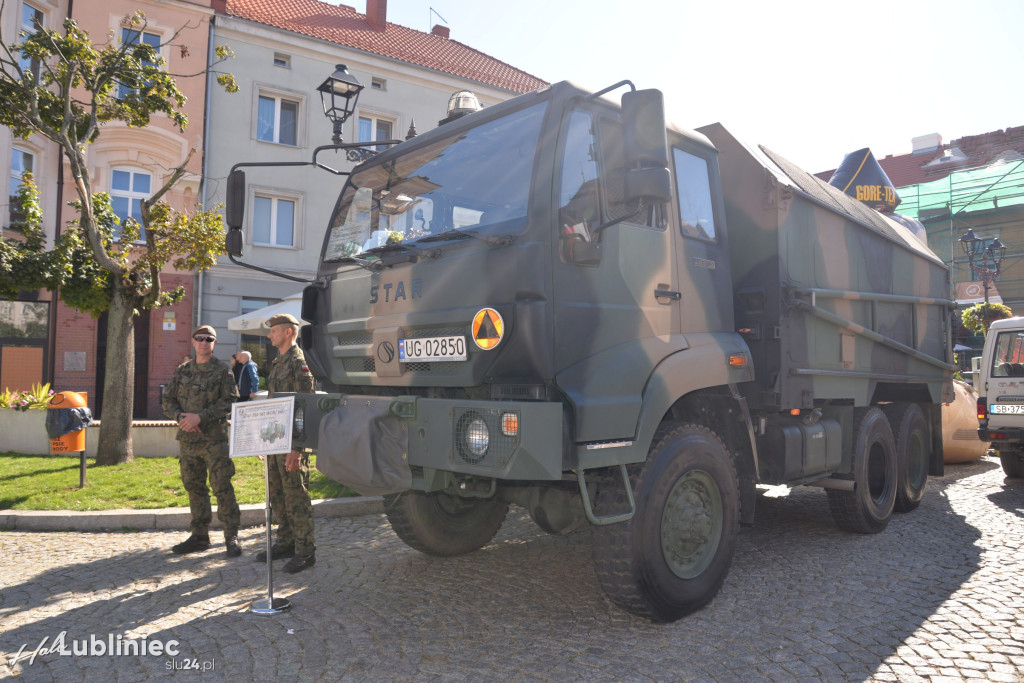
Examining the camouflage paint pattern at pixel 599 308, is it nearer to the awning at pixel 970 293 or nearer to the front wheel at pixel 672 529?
the front wheel at pixel 672 529

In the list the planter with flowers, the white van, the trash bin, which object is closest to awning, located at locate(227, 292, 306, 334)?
the planter with flowers

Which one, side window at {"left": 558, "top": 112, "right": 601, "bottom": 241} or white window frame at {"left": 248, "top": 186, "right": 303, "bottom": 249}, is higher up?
white window frame at {"left": 248, "top": 186, "right": 303, "bottom": 249}

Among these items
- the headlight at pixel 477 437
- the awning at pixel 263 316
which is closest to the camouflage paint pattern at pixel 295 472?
the headlight at pixel 477 437

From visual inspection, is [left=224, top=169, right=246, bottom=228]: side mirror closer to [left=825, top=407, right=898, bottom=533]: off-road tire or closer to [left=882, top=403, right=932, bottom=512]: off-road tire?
[left=825, top=407, right=898, bottom=533]: off-road tire

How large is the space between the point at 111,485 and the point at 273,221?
1352cm

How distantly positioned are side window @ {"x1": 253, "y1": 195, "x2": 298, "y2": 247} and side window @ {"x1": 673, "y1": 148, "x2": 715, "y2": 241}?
17.1m

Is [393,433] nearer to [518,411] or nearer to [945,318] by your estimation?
[518,411]

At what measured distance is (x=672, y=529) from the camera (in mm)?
4152

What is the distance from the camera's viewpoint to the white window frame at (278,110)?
19.9m

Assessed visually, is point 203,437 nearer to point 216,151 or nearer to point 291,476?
point 291,476

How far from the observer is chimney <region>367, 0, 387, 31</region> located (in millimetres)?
24281

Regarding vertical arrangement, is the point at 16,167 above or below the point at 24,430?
above

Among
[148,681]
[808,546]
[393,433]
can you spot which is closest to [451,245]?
[393,433]

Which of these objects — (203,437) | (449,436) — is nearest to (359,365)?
(449,436)
